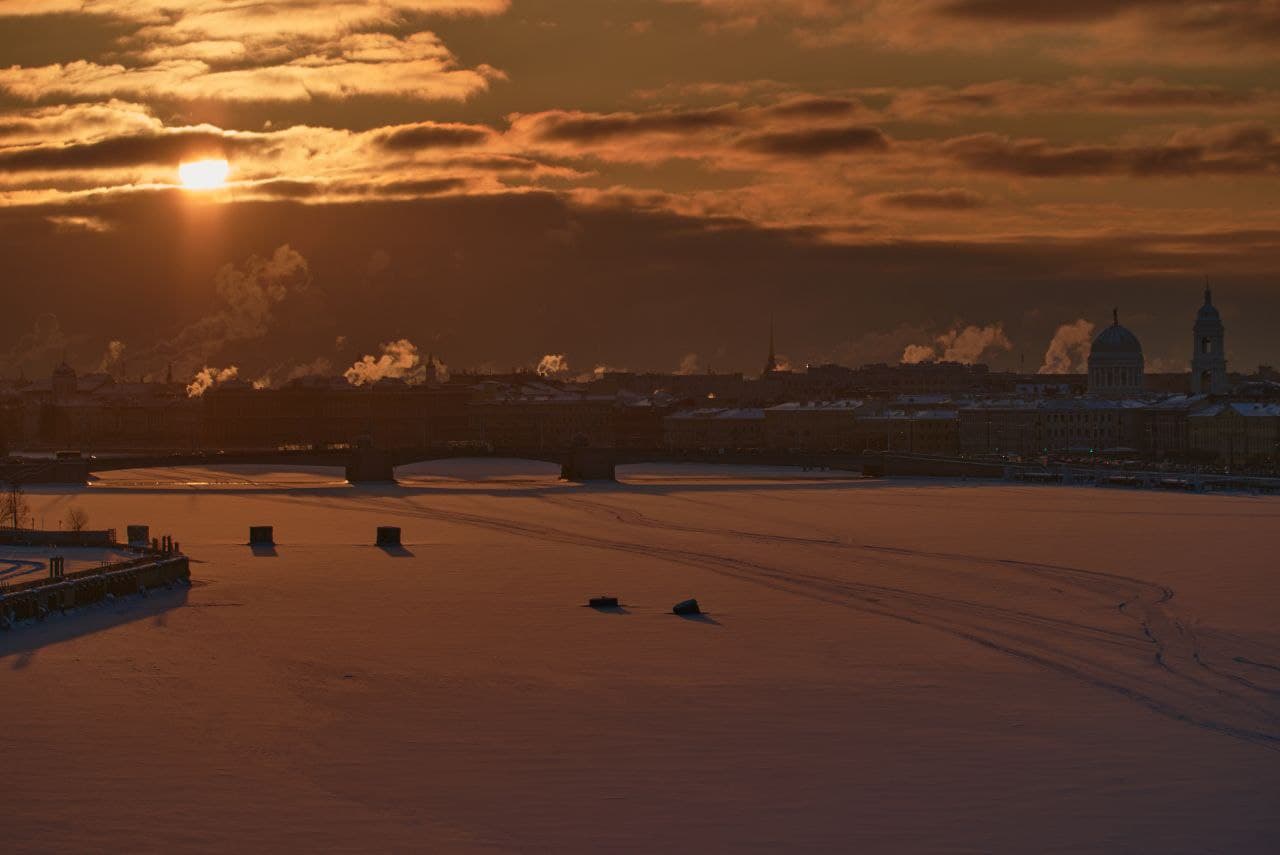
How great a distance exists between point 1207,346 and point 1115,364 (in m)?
7.36

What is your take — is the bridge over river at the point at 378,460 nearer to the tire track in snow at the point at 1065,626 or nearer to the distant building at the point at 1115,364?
the tire track in snow at the point at 1065,626

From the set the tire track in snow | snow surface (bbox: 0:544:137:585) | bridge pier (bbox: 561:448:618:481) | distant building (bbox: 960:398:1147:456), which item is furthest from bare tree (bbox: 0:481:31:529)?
distant building (bbox: 960:398:1147:456)

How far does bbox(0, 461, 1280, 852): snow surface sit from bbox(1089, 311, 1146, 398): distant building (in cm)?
10046

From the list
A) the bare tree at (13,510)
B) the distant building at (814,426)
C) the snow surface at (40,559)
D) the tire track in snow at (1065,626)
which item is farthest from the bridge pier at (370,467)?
the distant building at (814,426)

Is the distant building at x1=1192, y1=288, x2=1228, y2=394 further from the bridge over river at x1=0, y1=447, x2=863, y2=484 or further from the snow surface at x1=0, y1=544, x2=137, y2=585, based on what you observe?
the snow surface at x1=0, y1=544, x2=137, y2=585

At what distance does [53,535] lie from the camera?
4678cm

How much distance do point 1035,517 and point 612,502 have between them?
1443 cm

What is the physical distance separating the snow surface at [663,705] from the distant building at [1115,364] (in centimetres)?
10046

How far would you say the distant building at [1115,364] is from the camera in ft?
476

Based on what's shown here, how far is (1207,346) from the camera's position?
487 ft

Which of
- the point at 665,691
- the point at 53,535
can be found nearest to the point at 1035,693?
the point at 665,691

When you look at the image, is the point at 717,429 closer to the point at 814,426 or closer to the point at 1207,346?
the point at 814,426

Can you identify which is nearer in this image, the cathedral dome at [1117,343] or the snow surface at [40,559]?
the snow surface at [40,559]

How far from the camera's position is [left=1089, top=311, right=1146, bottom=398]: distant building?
14500cm
